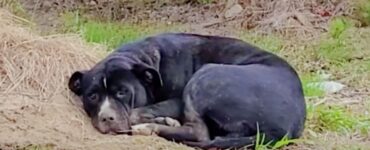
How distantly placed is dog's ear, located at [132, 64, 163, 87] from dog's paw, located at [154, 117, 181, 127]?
0.22m

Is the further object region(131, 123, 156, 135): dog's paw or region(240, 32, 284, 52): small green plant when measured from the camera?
region(240, 32, 284, 52): small green plant

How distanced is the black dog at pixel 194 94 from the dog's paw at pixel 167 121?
33mm

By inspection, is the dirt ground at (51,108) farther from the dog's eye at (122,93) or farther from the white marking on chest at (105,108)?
the dog's eye at (122,93)

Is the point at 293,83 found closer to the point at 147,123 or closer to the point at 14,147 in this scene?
the point at 147,123

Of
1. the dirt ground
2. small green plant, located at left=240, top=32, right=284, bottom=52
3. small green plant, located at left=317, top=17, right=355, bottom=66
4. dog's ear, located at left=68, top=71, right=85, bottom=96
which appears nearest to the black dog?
dog's ear, located at left=68, top=71, right=85, bottom=96

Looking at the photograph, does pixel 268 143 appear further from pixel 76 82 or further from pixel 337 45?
pixel 337 45

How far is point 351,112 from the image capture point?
598cm

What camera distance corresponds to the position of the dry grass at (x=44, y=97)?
4695 millimetres

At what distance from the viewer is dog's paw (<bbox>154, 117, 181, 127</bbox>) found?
196 inches

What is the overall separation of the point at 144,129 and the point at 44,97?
70 centimetres

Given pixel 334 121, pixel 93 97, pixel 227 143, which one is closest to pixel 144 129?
pixel 93 97

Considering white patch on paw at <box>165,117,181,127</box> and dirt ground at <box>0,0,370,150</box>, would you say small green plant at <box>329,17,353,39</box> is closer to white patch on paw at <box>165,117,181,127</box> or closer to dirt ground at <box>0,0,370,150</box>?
dirt ground at <box>0,0,370,150</box>

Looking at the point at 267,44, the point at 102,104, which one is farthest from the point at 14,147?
the point at 267,44

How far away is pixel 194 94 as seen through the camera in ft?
16.4
